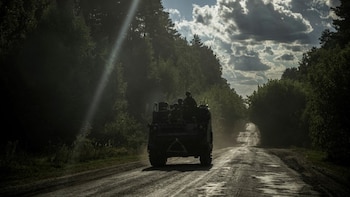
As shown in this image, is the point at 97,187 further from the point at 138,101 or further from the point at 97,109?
the point at 138,101

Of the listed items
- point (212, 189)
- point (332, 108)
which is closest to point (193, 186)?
point (212, 189)

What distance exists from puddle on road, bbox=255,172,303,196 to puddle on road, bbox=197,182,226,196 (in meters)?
1.12

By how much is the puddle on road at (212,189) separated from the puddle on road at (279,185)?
1119mm

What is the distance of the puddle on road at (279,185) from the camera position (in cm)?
1103

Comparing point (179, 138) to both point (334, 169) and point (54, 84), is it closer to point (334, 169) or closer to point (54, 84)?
point (334, 169)

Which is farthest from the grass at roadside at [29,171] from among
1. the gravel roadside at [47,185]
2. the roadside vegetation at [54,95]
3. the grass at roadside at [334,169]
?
the grass at roadside at [334,169]

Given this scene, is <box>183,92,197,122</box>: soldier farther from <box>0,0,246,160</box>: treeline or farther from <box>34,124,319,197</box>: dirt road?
<box>0,0,246,160</box>: treeline

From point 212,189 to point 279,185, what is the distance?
89.1 inches

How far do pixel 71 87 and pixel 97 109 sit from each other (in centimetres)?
380

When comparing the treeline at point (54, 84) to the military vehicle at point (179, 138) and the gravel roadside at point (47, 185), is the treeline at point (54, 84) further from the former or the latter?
the military vehicle at point (179, 138)

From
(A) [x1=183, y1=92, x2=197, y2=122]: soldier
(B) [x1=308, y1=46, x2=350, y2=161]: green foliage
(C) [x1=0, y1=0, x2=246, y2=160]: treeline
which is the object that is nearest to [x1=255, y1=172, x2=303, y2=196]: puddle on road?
(A) [x1=183, y1=92, x2=197, y2=122]: soldier

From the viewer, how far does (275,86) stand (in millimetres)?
78438

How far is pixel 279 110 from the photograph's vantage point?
248ft

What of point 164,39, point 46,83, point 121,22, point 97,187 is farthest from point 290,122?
point 97,187
